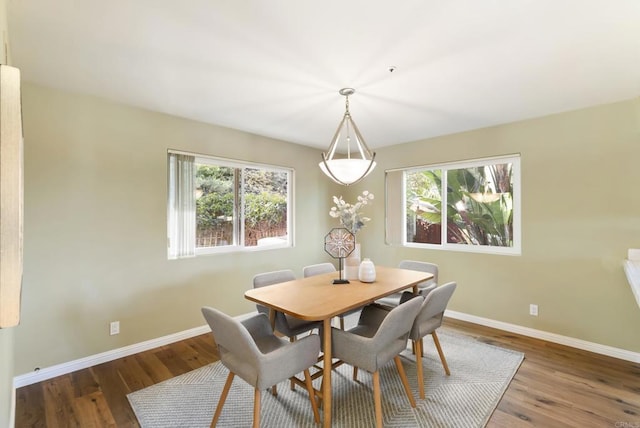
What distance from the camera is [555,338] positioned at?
307cm

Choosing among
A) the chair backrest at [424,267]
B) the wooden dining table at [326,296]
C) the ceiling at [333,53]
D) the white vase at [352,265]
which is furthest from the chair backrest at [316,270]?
the ceiling at [333,53]

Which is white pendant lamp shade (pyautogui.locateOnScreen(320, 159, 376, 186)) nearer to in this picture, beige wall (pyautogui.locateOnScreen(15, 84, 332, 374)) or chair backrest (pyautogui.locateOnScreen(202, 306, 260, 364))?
chair backrest (pyautogui.locateOnScreen(202, 306, 260, 364))

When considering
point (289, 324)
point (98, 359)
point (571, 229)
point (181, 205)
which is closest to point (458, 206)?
point (571, 229)

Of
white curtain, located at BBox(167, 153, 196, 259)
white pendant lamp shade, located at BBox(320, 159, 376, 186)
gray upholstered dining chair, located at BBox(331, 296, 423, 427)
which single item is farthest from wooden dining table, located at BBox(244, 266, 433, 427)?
white curtain, located at BBox(167, 153, 196, 259)

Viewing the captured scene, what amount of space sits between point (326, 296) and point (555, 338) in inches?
107

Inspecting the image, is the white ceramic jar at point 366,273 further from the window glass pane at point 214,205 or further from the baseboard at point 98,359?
the baseboard at point 98,359

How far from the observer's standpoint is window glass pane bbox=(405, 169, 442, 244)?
4.08 metres

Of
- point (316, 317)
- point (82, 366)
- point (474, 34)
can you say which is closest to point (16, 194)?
point (316, 317)

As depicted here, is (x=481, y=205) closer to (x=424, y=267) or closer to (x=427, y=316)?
(x=424, y=267)

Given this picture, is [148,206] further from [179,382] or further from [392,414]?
[392,414]

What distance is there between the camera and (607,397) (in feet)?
7.09

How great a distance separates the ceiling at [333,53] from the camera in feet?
5.12

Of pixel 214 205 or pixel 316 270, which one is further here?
pixel 214 205

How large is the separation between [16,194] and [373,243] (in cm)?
434
